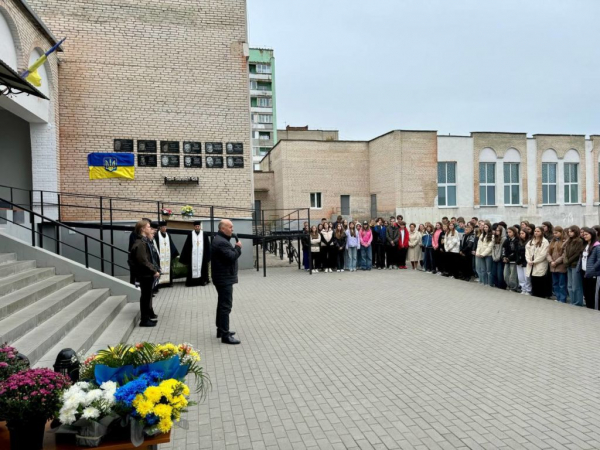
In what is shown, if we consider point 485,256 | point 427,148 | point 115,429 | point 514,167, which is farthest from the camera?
point 514,167

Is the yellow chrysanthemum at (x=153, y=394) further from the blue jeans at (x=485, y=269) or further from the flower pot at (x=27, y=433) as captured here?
the blue jeans at (x=485, y=269)

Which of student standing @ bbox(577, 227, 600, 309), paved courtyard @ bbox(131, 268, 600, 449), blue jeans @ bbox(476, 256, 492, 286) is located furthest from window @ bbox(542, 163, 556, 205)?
student standing @ bbox(577, 227, 600, 309)

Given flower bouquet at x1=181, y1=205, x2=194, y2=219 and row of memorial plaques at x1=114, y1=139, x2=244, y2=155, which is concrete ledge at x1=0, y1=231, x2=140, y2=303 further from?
row of memorial plaques at x1=114, y1=139, x2=244, y2=155

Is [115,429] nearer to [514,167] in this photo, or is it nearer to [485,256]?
[485,256]

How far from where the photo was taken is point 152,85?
15656mm

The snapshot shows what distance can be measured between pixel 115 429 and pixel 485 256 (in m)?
A: 11.5

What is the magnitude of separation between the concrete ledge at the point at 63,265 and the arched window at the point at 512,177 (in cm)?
3131

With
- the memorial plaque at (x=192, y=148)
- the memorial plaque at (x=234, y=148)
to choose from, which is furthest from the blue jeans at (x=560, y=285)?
the memorial plaque at (x=192, y=148)

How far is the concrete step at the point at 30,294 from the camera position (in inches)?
247

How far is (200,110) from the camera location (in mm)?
16094

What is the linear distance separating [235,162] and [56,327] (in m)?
10.8

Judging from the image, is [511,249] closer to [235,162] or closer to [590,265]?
[590,265]

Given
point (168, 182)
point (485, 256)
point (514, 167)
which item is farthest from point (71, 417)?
point (514, 167)

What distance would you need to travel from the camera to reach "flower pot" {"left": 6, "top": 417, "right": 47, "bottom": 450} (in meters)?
2.43
